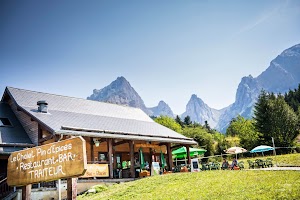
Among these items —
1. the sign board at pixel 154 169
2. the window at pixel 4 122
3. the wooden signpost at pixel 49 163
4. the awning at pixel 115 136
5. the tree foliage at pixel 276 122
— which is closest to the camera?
the wooden signpost at pixel 49 163

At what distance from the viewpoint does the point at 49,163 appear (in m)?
6.04

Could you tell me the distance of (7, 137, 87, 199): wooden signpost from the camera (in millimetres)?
5504

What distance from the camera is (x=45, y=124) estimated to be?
16.4m

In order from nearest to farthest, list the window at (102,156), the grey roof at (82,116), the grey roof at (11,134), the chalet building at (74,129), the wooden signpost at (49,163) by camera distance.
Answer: the wooden signpost at (49,163) → the grey roof at (11,134) → the chalet building at (74,129) → the grey roof at (82,116) → the window at (102,156)

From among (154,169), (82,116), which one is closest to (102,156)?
(82,116)

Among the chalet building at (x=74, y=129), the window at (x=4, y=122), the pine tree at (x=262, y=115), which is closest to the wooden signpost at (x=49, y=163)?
the chalet building at (x=74, y=129)

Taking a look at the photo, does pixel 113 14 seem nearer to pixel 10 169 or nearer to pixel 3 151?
pixel 3 151

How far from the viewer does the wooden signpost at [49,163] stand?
550 centimetres

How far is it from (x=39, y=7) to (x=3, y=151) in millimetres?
7980

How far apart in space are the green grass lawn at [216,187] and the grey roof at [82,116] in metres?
5.43

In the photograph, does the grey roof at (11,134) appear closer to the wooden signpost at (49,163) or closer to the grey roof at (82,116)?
the grey roof at (82,116)

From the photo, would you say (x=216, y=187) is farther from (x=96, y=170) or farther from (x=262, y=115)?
(x=262, y=115)

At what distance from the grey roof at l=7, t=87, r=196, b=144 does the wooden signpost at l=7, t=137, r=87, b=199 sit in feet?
29.5

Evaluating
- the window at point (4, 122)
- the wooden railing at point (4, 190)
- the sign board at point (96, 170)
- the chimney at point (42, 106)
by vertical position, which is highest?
the chimney at point (42, 106)
